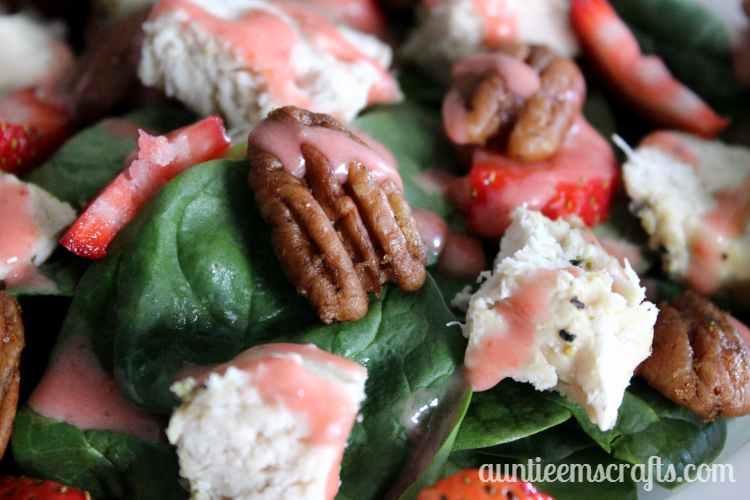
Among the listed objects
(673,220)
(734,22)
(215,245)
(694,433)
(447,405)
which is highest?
(734,22)

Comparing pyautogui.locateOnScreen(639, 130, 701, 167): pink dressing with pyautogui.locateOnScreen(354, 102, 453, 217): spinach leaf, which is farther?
pyautogui.locateOnScreen(639, 130, 701, 167): pink dressing

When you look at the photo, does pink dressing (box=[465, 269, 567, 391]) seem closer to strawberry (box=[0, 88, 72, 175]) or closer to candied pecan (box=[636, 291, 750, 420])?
candied pecan (box=[636, 291, 750, 420])

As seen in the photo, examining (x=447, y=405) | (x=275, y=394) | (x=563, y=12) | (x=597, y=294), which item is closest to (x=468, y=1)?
(x=563, y=12)

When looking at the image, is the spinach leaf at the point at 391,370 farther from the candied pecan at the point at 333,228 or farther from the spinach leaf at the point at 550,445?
the spinach leaf at the point at 550,445

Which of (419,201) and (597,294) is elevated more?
(597,294)

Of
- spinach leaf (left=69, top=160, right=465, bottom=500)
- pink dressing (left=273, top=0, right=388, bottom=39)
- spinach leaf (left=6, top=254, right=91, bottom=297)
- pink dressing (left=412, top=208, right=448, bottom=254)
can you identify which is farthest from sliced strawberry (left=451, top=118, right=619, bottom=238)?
spinach leaf (left=6, top=254, right=91, bottom=297)

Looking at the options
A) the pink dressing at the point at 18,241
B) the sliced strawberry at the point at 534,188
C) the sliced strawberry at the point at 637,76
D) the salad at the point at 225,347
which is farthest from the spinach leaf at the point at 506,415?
the sliced strawberry at the point at 637,76

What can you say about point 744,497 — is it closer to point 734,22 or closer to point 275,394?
point 275,394
